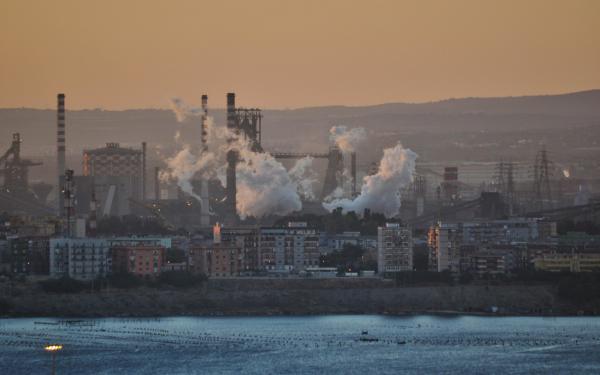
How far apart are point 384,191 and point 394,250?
27826 mm

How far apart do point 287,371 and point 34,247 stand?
41021 millimetres

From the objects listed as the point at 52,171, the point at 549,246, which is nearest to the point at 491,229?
the point at 549,246

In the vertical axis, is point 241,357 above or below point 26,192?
below

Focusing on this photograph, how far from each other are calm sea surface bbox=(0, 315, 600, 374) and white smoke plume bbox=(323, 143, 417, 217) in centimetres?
4461

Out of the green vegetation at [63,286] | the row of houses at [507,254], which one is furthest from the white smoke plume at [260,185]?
the green vegetation at [63,286]

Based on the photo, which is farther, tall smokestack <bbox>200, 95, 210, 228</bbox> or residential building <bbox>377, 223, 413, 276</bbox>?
tall smokestack <bbox>200, 95, 210, 228</bbox>

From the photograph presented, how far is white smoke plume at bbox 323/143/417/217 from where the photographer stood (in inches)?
5187

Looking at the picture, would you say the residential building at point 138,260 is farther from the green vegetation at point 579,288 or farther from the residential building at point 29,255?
the green vegetation at point 579,288

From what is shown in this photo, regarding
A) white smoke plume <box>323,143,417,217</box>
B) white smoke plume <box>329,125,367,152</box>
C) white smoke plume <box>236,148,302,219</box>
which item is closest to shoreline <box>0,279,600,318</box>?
white smoke plume <box>236,148,302,219</box>

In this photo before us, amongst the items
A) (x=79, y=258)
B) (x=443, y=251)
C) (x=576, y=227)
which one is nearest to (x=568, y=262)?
(x=443, y=251)

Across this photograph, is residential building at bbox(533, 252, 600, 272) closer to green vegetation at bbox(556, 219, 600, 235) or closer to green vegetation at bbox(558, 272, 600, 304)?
green vegetation at bbox(558, 272, 600, 304)

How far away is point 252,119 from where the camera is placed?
140500 millimetres

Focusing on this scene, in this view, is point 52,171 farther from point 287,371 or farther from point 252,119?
point 287,371

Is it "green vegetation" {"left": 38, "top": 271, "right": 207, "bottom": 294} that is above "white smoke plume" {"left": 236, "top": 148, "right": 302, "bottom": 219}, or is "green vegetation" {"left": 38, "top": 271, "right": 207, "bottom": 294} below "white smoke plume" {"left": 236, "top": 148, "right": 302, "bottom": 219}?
below
